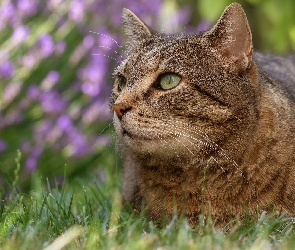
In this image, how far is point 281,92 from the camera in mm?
2598

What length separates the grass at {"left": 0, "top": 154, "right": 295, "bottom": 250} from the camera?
6.13 feet

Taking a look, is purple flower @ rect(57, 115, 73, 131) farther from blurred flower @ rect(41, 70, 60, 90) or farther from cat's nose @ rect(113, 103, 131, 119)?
cat's nose @ rect(113, 103, 131, 119)

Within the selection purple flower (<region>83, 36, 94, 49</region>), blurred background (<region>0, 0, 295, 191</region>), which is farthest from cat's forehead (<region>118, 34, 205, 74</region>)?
purple flower (<region>83, 36, 94, 49</region>)

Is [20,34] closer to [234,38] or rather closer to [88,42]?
[88,42]

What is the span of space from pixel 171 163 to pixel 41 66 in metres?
1.88

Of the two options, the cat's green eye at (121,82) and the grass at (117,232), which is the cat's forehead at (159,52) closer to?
the cat's green eye at (121,82)

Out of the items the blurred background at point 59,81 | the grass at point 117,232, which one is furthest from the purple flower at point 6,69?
the grass at point 117,232

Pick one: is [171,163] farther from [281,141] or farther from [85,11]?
[85,11]

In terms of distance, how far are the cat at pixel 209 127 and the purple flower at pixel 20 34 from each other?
1396mm

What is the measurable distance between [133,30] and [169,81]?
513 millimetres

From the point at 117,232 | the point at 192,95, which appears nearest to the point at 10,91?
the point at 192,95

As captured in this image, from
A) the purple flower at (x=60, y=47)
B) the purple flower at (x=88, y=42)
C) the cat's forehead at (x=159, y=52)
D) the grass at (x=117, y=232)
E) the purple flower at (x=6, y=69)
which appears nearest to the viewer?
the grass at (x=117, y=232)

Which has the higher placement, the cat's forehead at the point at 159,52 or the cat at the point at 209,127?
the cat's forehead at the point at 159,52

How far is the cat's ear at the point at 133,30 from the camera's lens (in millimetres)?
2719
